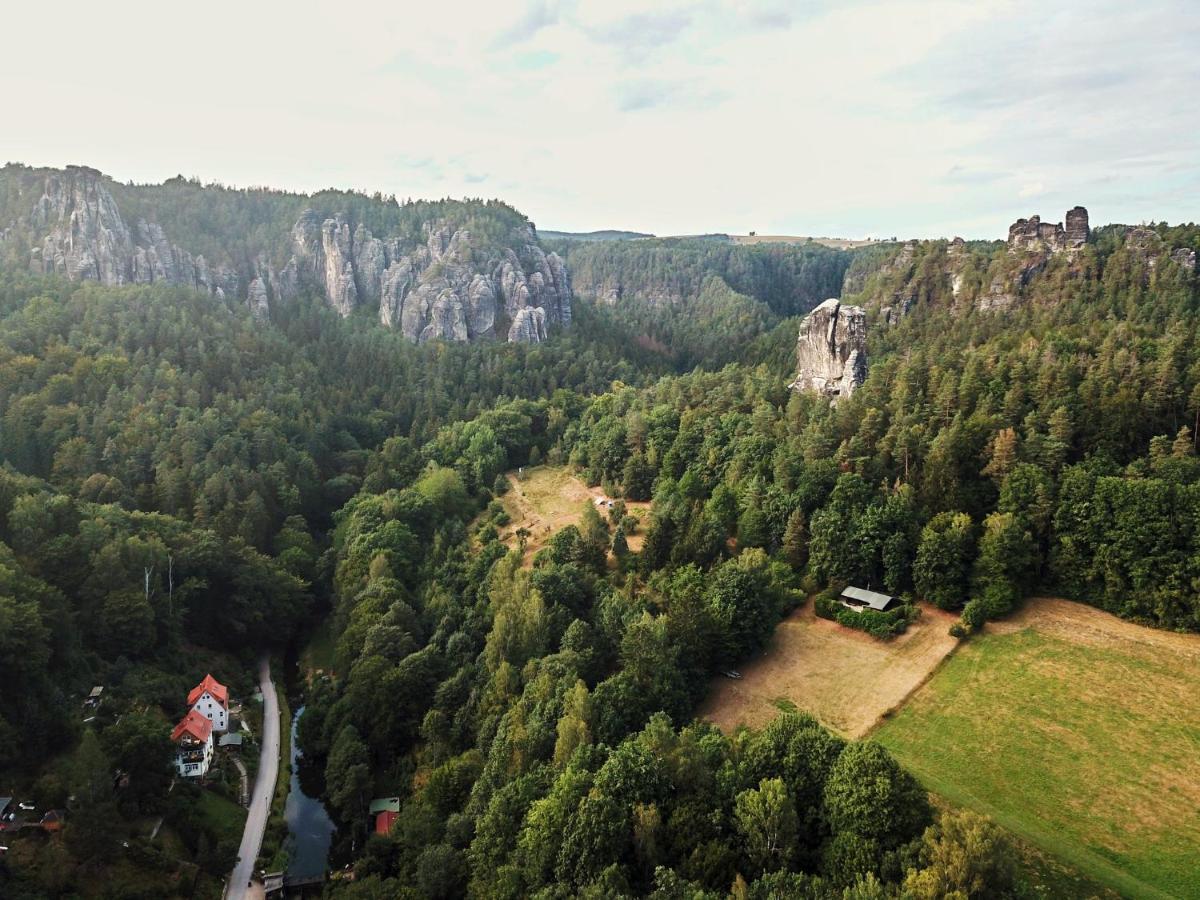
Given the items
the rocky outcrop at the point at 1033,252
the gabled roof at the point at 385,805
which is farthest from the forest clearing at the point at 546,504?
the rocky outcrop at the point at 1033,252

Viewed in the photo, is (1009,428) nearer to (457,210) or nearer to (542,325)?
(542,325)

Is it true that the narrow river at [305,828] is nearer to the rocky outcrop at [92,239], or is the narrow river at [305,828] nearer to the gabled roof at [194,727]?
the gabled roof at [194,727]

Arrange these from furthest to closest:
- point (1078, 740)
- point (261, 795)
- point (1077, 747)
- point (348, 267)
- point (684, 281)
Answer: point (684, 281) → point (348, 267) → point (261, 795) → point (1078, 740) → point (1077, 747)

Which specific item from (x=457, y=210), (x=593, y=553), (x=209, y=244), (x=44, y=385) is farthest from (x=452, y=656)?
Result: (x=457, y=210)

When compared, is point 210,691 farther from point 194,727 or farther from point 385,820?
point 385,820

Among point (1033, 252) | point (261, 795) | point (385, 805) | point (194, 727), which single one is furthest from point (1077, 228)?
point (194, 727)

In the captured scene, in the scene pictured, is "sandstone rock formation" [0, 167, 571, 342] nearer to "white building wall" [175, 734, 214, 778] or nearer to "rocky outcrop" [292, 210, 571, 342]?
"rocky outcrop" [292, 210, 571, 342]
